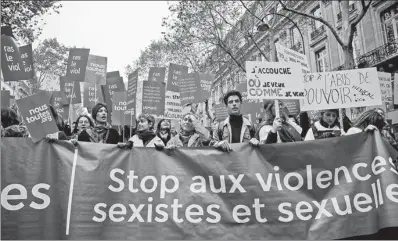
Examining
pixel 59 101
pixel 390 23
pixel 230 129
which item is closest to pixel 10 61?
pixel 59 101

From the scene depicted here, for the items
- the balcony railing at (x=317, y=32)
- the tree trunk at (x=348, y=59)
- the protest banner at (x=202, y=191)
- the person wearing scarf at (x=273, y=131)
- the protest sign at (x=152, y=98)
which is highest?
the balcony railing at (x=317, y=32)

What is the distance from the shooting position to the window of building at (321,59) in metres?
23.8

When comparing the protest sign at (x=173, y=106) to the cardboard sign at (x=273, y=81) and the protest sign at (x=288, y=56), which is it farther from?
the cardboard sign at (x=273, y=81)

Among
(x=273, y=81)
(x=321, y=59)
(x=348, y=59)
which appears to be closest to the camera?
(x=273, y=81)

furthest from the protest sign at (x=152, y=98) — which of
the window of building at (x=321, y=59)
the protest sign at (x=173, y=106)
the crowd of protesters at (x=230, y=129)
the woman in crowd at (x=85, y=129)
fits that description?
the window of building at (x=321, y=59)

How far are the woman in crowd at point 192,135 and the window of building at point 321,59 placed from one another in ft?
68.9

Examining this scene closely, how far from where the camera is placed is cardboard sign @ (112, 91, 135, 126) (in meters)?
5.82

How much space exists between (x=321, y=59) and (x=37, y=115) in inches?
933

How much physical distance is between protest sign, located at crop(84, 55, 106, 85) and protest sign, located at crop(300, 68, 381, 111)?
15.7 feet

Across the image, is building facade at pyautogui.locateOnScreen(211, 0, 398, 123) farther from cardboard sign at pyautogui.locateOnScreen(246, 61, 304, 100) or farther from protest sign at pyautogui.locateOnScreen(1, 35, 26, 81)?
protest sign at pyautogui.locateOnScreen(1, 35, 26, 81)

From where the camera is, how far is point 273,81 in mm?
4152

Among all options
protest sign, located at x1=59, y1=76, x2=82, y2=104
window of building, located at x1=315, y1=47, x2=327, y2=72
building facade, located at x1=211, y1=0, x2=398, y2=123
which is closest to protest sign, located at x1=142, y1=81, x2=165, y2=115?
protest sign, located at x1=59, y1=76, x2=82, y2=104

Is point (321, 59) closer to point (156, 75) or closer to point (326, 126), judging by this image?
point (156, 75)

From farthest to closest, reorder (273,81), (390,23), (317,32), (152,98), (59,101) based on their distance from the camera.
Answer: (317,32) < (390,23) < (59,101) < (152,98) < (273,81)
